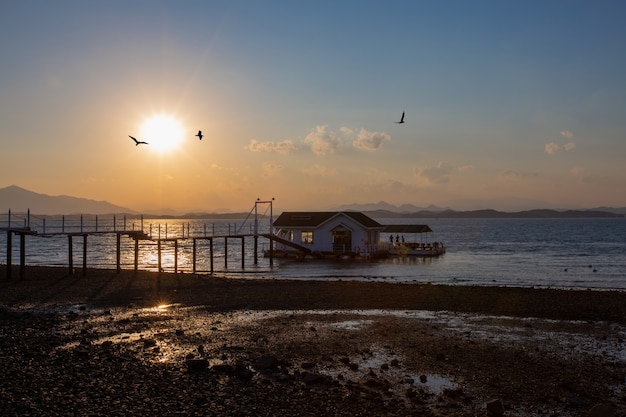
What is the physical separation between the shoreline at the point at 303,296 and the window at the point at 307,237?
87.6 feet

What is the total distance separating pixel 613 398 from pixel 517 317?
1053cm

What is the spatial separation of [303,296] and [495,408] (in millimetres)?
17274

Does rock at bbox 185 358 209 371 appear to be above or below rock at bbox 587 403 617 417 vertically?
above

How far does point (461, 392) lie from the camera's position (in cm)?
1196

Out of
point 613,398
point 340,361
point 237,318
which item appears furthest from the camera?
point 237,318

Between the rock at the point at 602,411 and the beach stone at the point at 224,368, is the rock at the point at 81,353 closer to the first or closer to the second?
the beach stone at the point at 224,368

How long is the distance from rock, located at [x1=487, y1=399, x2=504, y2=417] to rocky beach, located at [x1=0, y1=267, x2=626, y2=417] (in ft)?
0.13

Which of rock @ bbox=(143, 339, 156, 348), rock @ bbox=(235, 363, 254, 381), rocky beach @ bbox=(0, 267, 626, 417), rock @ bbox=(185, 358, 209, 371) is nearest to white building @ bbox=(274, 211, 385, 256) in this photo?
rocky beach @ bbox=(0, 267, 626, 417)

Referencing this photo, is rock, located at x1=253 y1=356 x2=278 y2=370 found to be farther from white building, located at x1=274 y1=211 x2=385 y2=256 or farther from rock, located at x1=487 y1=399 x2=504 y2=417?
white building, located at x1=274 y1=211 x2=385 y2=256

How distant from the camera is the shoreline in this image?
24.1 m

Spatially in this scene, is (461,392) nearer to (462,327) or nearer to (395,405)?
(395,405)

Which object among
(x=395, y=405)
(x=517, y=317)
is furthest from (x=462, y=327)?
(x=395, y=405)

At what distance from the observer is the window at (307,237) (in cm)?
6194

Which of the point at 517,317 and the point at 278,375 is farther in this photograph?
the point at 517,317
